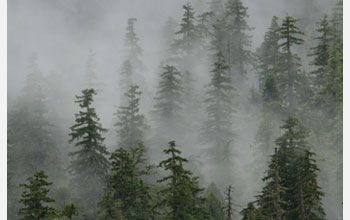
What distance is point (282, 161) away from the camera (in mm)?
26000

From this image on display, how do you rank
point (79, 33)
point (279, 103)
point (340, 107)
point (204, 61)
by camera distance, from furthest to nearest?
point (79, 33) → point (204, 61) → point (279, 103) → point (340, 107)

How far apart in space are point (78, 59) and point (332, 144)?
5701 centimetres

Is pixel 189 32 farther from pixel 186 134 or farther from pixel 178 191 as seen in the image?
pixel 178 191

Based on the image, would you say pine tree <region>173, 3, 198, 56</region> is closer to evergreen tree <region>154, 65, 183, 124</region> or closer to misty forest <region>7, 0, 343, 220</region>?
misty forest <region>7, 0, 343, 220</region>

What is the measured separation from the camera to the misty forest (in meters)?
23.1

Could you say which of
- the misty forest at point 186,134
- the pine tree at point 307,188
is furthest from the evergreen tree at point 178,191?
the pine tree at point 307,188

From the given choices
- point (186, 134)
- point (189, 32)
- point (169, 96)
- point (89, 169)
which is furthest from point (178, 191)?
point (189, 32)

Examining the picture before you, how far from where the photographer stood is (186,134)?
54062mm

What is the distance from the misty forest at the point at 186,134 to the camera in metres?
23.1

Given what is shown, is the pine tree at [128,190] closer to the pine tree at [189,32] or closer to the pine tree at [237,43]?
the pine tree at [189,32]

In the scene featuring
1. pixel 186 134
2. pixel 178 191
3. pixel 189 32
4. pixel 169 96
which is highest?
pixel 189 32

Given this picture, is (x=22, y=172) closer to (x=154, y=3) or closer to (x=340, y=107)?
(x=340, y=107)

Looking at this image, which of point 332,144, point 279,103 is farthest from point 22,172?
point 332,144

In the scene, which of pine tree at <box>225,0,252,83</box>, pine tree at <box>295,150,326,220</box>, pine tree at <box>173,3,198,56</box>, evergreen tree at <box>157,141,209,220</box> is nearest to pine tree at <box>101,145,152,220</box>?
evergreen tree at <box>157,141,209,220</box>
